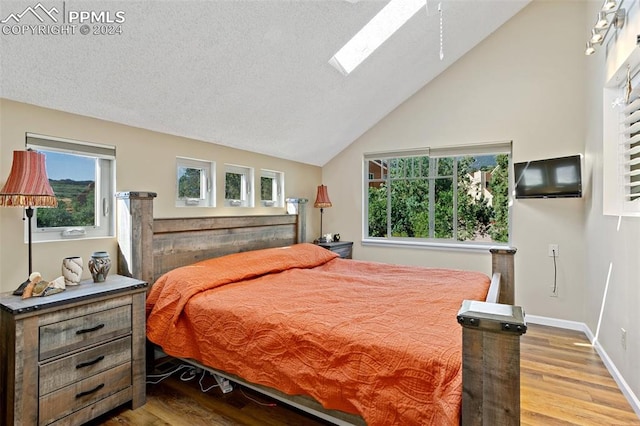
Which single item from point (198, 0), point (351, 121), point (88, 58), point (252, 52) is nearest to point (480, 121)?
point (351, 121)

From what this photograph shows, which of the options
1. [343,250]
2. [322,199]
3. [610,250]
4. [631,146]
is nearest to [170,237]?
[322,199]

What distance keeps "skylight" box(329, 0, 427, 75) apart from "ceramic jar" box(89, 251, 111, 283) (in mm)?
2353

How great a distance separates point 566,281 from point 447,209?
143 centimetres

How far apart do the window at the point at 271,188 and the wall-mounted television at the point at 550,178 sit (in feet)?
8.78

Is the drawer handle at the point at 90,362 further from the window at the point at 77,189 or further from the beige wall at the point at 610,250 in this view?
the beige wall at the point at 610,250

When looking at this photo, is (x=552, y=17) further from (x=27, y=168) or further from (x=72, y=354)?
(x=72, y=354)

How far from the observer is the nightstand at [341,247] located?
163 inches

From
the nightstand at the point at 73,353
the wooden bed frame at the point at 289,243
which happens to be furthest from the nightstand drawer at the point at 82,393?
the wooden bed frame at the point at 289,243

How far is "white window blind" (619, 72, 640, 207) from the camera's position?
2258 millimetres

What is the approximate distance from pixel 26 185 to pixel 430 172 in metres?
3.90

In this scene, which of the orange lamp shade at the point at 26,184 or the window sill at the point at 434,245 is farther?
the window sill at the point at 434,245

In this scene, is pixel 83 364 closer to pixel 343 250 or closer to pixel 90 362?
pixel 90 362

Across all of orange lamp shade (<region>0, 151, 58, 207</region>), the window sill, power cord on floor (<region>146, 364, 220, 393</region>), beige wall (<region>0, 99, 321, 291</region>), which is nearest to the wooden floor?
power cord on floor (<region>146, 364, 220, 393</region>)

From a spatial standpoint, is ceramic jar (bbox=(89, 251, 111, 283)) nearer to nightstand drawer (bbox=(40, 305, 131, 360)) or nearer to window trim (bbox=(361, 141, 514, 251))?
nightstand drawer (bbox=(40, 305, 131, 360))
